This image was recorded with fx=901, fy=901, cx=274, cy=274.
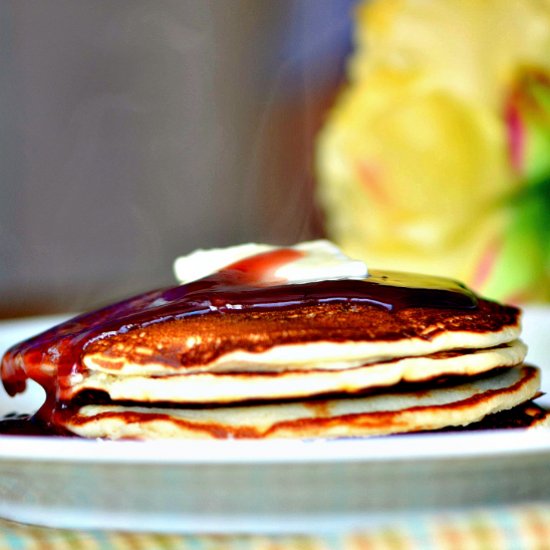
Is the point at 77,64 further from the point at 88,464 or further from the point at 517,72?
the point at 88,464

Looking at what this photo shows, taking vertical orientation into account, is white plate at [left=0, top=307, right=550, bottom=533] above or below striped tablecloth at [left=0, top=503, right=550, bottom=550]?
above

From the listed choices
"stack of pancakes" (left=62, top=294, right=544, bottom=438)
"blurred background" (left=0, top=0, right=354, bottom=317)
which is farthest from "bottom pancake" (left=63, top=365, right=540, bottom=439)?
"blurred background" (left=0, top=0, right=354, bottom=317)

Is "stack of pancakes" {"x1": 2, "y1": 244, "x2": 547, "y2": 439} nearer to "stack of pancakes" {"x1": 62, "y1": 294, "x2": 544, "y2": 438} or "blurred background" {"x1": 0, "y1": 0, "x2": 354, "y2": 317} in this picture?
"stack of pancakes" {"x1": 62, "y1": 294, "x2": 544, "y2": 438}

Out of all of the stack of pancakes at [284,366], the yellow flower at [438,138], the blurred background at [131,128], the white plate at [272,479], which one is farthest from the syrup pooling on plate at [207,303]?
the blurred background at [131,128]

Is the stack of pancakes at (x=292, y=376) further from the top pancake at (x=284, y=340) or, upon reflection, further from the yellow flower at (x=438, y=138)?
the yellow flower at (x=438, y=138)

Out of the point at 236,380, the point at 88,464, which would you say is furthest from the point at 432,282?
the point at 88,464

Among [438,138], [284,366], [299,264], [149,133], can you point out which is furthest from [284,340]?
[149,133]
